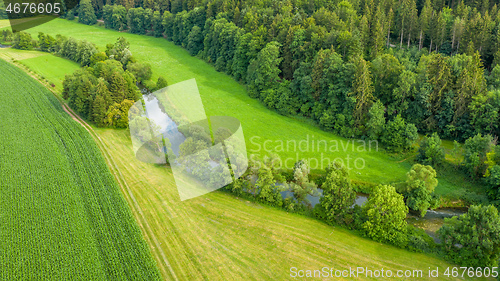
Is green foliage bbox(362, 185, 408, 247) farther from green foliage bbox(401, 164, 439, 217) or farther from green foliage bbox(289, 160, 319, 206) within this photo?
green foliage bbox(289, 160, 319, 206)

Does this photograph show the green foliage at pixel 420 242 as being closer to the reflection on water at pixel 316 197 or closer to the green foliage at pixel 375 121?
the reflection on water at pixel 316 197

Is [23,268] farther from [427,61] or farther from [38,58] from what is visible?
[38,58]

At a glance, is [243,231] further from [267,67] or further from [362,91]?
[267,67]

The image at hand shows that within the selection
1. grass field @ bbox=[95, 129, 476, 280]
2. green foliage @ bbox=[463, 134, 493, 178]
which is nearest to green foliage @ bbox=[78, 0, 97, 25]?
grass field @ bbox=[95, 129, 476, 280]

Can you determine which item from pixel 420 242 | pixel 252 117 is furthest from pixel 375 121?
pixel 252 117

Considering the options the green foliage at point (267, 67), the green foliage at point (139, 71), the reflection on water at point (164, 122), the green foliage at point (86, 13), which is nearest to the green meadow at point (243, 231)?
the reflection on water at point (164, 122)

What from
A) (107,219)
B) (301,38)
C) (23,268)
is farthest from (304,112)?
(23,268)
